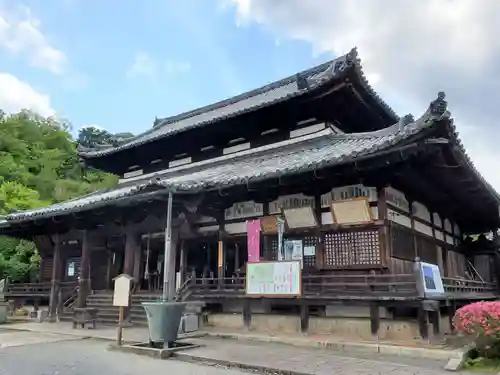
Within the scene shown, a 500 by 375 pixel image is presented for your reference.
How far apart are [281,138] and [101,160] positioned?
10343 millimetres

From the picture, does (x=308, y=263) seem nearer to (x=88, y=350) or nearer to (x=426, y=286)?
(x=426, y=286)

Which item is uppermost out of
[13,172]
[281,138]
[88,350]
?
[13,172]

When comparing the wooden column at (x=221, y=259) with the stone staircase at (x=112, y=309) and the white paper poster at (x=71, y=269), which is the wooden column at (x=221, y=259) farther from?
the white paper poster at (x=71, y=269)

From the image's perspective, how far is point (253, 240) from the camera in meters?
12.6

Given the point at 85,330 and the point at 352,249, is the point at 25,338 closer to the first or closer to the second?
the point at 85,330

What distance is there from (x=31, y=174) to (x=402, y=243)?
106 feet

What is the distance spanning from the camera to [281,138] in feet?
52.6

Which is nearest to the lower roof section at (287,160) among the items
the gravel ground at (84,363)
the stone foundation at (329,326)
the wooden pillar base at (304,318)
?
the wooden pillar base at (304,318)

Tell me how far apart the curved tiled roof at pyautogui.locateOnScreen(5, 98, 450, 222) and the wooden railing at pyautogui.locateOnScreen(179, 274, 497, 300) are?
2.95 m

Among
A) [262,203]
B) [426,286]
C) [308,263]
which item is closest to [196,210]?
[262,203]

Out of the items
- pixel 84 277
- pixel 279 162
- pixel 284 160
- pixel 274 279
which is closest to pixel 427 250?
pixel 284 160

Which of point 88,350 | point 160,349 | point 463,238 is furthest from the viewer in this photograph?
point 463,238

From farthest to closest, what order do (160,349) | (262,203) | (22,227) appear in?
(22,227) → (262,203) → (160,349)

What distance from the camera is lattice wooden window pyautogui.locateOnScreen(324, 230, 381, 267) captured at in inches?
445
